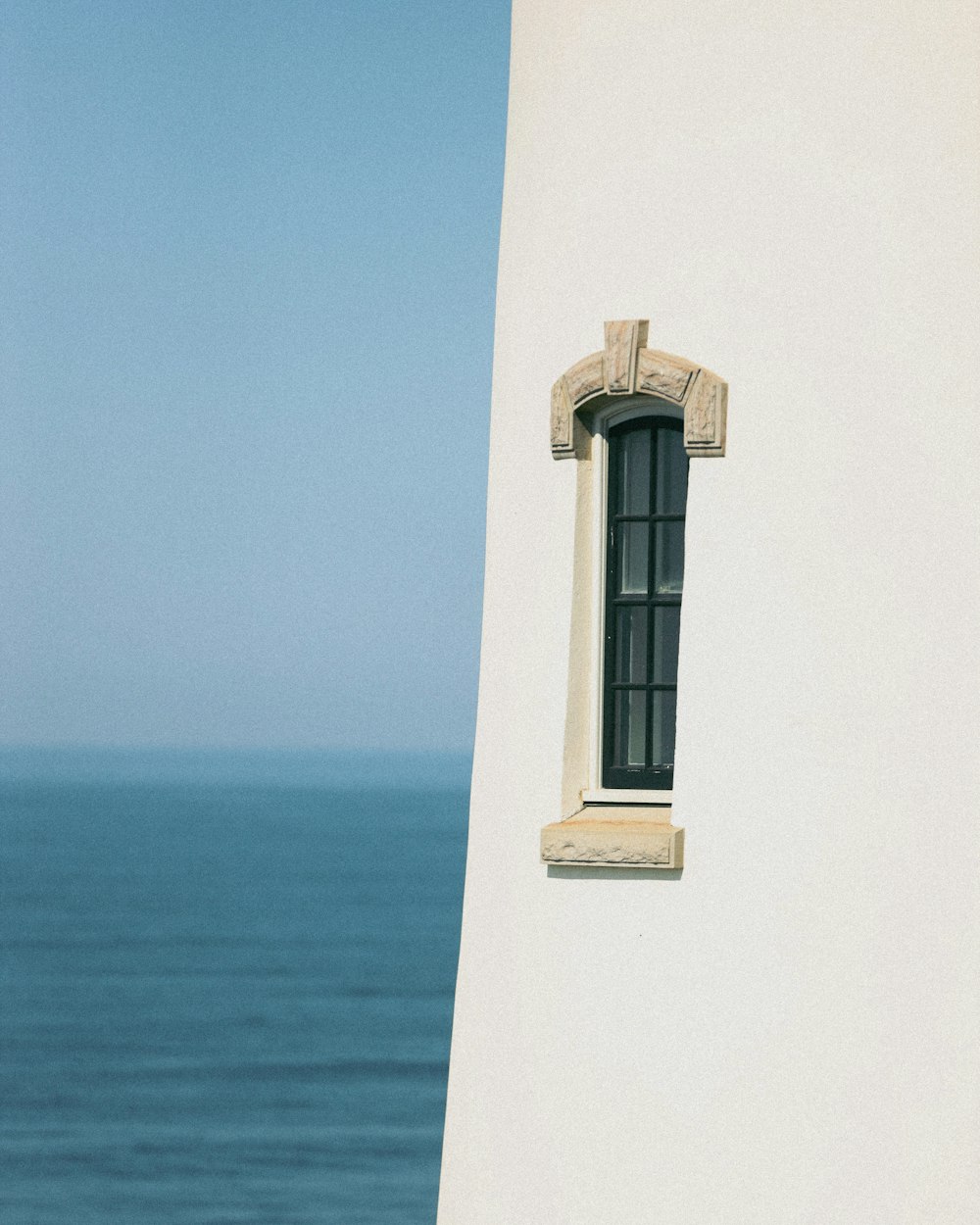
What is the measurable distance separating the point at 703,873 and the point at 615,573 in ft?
5.58

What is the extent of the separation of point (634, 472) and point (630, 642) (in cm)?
87

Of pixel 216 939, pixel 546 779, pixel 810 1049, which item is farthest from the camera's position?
pixel 216 939

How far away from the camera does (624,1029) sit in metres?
10.8

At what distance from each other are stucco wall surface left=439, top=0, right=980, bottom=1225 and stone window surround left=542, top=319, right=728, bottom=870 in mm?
90

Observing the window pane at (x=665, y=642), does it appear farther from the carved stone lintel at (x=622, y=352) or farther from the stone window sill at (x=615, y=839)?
the carved stone lintel at (x=622, y=352)

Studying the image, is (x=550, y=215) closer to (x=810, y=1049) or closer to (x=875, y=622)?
(x=875, y=622)

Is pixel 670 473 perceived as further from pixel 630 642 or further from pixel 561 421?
pixel 630 642

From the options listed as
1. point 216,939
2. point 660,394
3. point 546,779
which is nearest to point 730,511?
point 660,394

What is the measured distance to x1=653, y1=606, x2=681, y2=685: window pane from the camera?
11.3 meters

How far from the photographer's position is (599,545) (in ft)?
37.3

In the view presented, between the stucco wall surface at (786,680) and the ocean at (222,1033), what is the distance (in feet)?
157

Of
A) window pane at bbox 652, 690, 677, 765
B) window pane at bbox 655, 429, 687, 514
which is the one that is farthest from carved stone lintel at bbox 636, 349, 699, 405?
window pane at bbox 652, 690, 677, 765

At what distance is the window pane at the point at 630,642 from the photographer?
11.4 m

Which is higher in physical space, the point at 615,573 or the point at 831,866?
the point at 615,573
